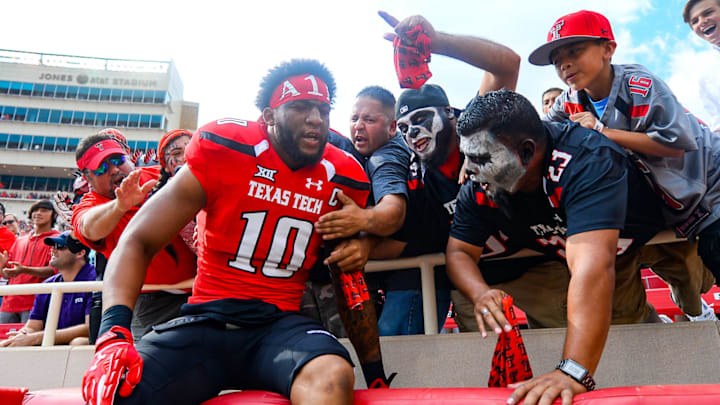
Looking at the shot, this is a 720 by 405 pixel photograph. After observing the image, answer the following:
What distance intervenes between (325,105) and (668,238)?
1.99m

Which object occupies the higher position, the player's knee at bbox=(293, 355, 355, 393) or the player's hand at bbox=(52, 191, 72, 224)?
the player's hand at bbox=(52, 191, 72, 224)

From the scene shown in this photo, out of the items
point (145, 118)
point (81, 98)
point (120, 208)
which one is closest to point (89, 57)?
point (81, 98)

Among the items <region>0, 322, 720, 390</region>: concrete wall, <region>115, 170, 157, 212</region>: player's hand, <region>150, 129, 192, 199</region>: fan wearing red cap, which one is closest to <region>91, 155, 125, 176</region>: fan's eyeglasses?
<region>150, 129, 192, 199</region>: fan wearing red cap

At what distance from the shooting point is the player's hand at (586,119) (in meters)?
2.45

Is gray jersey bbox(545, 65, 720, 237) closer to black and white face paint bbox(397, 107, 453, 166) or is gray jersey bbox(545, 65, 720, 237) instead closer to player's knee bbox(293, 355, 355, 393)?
black and white face paint bbox(397, 107, 453, 166)

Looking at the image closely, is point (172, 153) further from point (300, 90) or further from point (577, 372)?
point (577, 372)

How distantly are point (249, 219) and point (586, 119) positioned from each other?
179 cm

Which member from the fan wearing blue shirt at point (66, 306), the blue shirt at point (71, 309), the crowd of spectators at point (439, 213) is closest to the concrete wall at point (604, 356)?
the crowd of spectators at point (439, 213)

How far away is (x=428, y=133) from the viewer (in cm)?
310

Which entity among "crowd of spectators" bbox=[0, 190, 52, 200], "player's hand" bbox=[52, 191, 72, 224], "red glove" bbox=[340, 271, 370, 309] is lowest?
"crowd of spectators" bbox=[0, 190, 52, 200]

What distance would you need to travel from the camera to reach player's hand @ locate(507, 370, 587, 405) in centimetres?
159

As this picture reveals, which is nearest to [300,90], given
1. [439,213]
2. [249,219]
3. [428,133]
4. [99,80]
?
[249,219]

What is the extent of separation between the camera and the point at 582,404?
1565 millimetres

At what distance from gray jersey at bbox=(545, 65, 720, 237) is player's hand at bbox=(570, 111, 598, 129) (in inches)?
5.9
